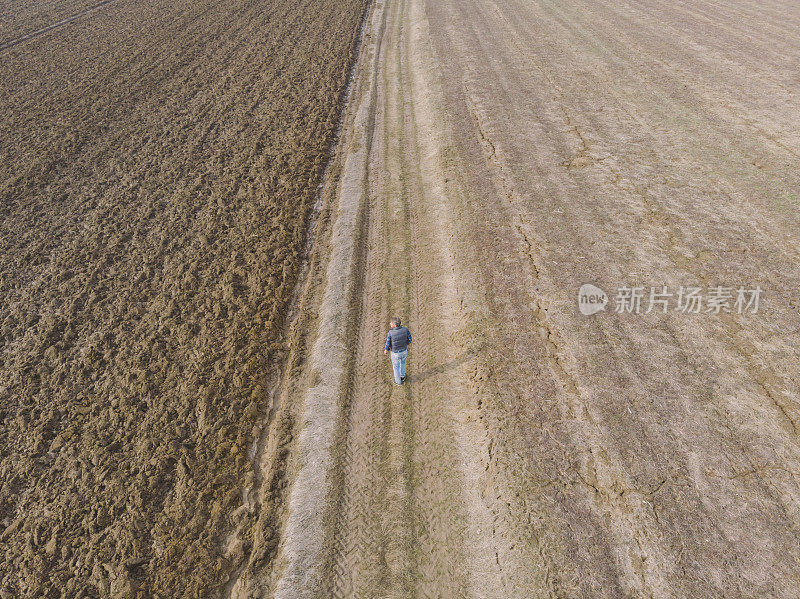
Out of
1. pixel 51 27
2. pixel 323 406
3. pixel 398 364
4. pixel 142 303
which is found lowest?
pixel 323 406

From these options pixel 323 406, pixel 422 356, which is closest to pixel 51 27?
pixel 323 406

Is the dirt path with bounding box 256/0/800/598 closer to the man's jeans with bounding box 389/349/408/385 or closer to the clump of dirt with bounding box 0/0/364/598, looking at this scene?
the man's jeans with bounding box 389/349/408/385

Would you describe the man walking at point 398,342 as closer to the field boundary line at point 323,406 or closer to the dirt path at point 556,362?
the dirt path at point 556,362

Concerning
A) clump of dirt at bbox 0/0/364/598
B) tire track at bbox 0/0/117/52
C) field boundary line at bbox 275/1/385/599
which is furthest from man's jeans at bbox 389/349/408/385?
tire track at bbox 0/0/117/52

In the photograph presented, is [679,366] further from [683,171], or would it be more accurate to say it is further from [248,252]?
[248,252]

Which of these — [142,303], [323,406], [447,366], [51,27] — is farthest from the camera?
[51,27]

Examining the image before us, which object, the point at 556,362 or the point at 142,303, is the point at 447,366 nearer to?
the point at 556,362
